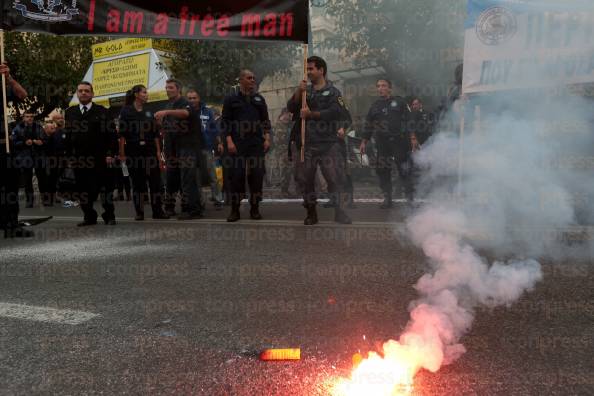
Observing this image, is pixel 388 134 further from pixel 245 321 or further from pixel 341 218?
pixel 245 321

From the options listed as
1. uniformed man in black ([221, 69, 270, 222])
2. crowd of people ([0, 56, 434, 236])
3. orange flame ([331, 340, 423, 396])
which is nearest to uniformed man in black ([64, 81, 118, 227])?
crowd of people ([0, 56, 434, 236])

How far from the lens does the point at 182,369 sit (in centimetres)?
222

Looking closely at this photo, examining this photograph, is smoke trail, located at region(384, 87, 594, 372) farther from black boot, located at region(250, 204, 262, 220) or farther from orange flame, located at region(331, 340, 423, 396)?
black boot, located at region(250, 204, 262, 220)

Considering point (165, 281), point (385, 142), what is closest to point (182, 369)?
point (165, 281)

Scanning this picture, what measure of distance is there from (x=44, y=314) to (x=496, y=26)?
170 inches

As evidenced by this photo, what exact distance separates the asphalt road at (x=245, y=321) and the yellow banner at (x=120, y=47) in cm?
1110

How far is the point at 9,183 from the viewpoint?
5887mm

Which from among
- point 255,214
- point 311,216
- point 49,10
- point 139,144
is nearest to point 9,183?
point 139,144

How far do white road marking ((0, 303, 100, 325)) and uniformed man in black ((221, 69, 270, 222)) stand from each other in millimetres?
3816

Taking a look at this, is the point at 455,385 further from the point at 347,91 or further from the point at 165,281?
the point at 347,91

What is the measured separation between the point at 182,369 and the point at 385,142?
6.73 metres

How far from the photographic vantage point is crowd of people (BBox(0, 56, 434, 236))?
21.1 feet

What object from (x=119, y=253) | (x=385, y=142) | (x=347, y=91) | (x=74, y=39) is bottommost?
(x=119, y=253)

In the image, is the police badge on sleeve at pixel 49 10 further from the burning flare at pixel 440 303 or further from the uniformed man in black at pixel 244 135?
the burning flare at pixel 440 303
